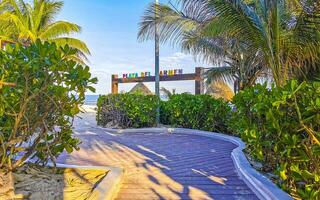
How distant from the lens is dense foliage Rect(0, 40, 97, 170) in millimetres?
3730

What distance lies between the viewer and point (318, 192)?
10.4 feet

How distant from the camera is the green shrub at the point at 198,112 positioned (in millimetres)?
10133

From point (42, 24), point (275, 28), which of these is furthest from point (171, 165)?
point (42, 24)

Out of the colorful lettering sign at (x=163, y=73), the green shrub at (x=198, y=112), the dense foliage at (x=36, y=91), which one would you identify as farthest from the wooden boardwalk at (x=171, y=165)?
the colorful lettering sign at (x=163, y=73)

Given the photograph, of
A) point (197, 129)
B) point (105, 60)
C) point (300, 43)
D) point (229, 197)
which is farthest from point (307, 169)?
point (105, 60)

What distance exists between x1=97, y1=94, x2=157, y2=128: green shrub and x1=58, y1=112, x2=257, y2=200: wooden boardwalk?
2997 millimetres

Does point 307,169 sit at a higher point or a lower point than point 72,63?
lower

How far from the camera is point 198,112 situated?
10648mm

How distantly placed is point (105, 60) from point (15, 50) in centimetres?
1650

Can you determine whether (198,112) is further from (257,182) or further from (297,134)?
(297,134)

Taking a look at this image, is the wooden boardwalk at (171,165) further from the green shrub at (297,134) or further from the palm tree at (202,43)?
the palm tree at (202,43)

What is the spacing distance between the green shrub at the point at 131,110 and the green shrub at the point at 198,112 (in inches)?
27.9

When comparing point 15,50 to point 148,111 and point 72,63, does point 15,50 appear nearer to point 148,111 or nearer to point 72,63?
point 72,63

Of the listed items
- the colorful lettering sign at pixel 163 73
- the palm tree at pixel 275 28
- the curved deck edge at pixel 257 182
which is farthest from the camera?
the colorful lettering sign at pixel 163 73
